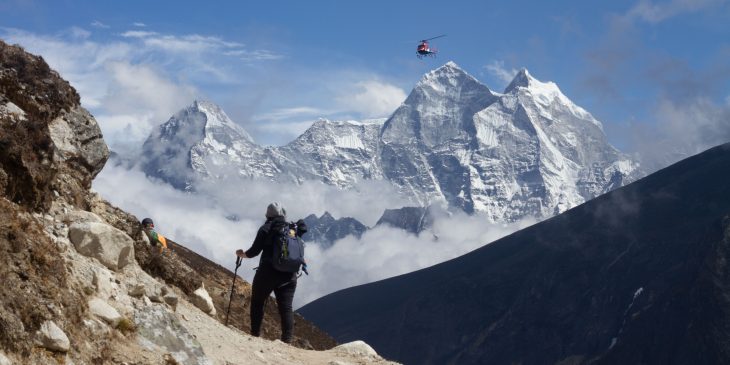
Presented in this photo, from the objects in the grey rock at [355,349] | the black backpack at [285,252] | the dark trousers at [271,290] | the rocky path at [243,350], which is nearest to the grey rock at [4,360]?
the rocky path at [243,350]

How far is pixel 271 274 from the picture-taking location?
1678 centimetres

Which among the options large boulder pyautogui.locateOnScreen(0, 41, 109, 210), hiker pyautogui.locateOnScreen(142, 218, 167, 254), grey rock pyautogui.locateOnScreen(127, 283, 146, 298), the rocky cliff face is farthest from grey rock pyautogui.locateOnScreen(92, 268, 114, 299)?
hiker pyautogui.locateOnScreen(142, 218, 167, 254)

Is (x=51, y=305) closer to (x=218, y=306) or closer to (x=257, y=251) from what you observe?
(x=257, y=251)

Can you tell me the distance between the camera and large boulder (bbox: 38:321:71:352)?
9641mm

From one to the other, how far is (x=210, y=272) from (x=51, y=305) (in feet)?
69.8

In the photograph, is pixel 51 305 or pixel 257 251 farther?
pixel 257 251

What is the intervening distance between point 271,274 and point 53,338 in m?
7.23

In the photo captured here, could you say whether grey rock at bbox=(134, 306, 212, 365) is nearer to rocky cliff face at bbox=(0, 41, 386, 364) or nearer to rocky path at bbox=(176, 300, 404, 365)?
rocky cliff face at bbox=(0, 41, 386, 364)

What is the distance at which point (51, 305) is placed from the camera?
1005cm

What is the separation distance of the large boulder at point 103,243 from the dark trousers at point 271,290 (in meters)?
3.79

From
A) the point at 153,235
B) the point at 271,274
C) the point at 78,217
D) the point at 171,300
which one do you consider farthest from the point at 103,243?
the point at 153,235

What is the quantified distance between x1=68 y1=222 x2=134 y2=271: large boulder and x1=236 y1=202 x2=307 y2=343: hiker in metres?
3.47

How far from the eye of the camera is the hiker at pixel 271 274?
1650 cm

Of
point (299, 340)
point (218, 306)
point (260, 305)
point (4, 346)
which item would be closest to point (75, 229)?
point (4, 346)
